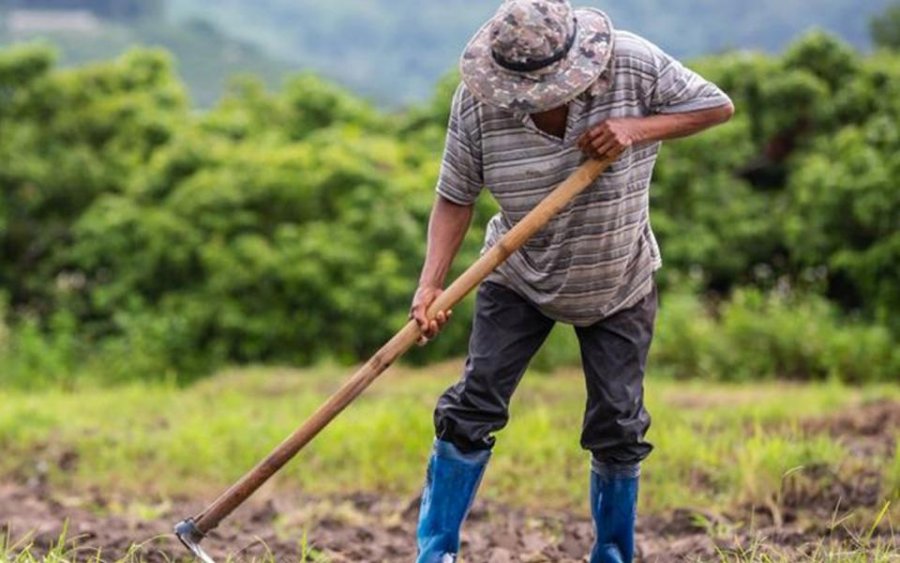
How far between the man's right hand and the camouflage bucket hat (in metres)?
0.58

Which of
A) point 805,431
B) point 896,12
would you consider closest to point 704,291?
point 805,431

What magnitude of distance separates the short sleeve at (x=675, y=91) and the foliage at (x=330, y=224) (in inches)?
350

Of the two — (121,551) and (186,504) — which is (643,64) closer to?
(121,551)

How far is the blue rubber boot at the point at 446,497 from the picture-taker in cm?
435

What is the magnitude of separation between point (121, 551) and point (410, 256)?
9133 mm

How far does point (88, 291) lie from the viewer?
52.9 ft

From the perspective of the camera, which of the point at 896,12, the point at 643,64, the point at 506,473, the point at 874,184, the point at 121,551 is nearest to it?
the point at 643,64

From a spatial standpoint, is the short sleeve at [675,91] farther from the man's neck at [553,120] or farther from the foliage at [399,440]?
the foliage at [399,440]

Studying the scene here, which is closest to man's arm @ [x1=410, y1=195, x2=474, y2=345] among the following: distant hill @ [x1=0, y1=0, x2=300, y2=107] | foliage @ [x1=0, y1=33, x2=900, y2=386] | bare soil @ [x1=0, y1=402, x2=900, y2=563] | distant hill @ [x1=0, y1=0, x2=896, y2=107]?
bare soil @ [x1=0, y1=402, x2=900, y2=563]

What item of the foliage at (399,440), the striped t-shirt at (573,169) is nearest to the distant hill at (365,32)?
the foliage at (399,440)

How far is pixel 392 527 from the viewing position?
6.36m

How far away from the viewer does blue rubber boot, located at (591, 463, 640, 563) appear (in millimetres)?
4398

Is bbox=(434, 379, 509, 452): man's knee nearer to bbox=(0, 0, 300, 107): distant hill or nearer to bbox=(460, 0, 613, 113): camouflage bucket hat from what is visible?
bbox=(460, 0, 613, 113): camouflage bucket hat

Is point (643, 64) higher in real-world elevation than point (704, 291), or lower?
higher
